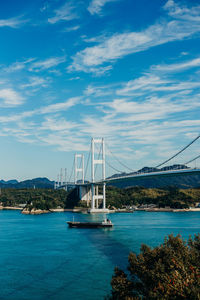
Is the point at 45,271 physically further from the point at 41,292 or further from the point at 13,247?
the point at 13,247

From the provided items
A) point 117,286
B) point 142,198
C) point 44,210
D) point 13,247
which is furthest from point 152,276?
point 142,198

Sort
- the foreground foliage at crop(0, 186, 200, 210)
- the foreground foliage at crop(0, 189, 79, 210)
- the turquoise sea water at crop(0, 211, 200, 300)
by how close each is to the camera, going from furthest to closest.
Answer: the foreground foliage at crop(0, 186, 200, 210) < the foreground foliage at crop(0, 189, 79, 210) < the turquoise sea water at crop(0, 211, 200, 300)

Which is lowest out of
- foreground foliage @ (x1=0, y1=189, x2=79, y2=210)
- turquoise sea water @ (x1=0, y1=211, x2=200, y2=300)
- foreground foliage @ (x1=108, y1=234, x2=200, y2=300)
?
turquoise sea water @ (x1=0, y1=211, x2=200, y2=300)

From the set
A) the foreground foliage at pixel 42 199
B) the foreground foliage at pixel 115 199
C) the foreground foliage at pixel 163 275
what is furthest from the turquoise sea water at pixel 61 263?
the foreground foliage at pixel 115 199

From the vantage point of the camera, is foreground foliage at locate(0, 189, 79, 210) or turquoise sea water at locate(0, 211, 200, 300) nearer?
turquoise sea water at locate(0, 211, 200, 300)

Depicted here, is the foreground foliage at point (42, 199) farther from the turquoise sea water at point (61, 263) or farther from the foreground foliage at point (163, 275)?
the foreground foliage at point (163, 275)

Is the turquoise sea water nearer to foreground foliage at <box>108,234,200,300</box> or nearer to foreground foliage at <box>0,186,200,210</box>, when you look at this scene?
foreground foliage at <box>108,234,200,300</box>

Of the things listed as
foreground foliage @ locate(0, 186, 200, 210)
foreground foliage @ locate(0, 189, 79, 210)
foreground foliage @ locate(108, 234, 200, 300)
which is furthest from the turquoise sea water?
foreground foliage @ locate(0, 186, 200, 210)

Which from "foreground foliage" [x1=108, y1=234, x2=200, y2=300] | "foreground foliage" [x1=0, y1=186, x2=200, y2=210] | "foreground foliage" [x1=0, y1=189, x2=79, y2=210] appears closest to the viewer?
"foreground foliage" [x1=108, y1=234, x2=200, y2=300]
